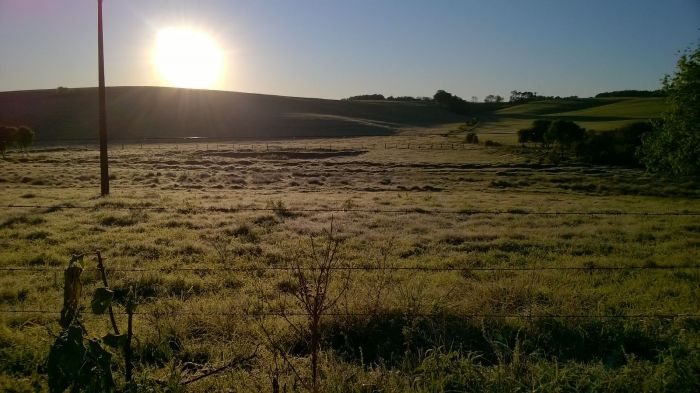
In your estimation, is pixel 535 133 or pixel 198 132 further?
pixel 198 132

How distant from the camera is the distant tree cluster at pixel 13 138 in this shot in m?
51.1

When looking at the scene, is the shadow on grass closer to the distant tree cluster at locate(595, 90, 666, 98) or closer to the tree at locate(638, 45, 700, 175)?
the tree at locate(638, 45, 700, 175)

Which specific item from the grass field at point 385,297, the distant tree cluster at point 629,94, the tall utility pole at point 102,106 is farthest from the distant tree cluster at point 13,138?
the distant tree cluster at point 629,94

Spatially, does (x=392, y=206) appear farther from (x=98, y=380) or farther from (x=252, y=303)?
(x=98, y=380)

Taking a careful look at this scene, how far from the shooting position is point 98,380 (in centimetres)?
335

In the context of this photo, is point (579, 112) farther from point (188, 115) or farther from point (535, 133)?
point (188, 115)

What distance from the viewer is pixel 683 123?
21.2 m

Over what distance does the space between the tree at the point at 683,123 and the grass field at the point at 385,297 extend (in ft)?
27.5

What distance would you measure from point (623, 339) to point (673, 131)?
21.3m

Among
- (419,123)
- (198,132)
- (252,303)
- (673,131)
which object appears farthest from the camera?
(419,123)

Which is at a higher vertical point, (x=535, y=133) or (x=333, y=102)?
(x=333, y=102)

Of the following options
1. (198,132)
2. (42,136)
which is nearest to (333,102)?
(198,132)

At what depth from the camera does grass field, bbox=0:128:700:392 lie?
4234 millimetres

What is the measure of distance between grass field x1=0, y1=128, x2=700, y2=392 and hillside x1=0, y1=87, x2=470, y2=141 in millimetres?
81798
